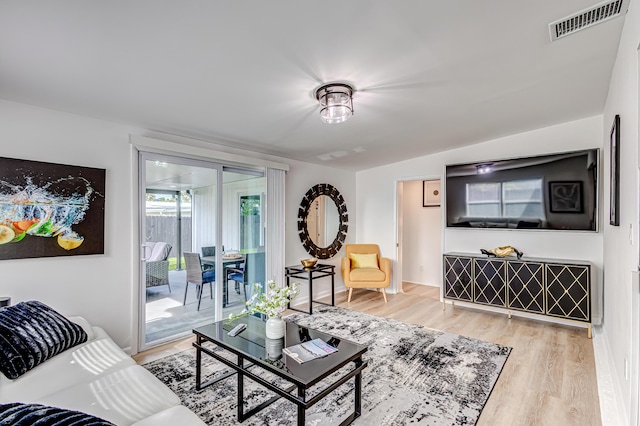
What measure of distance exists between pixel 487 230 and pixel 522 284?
93cm

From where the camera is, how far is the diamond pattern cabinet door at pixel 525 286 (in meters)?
3.90

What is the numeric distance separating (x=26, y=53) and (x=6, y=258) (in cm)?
158

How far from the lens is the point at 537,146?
4.29 m

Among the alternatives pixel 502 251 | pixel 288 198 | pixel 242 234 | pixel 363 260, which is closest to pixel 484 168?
pixel 502 251

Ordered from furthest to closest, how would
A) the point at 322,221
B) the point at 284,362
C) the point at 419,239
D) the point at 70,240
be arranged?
the point at 419,239 < the point at 322,221 < the point at 70,240 < the point at 284,362

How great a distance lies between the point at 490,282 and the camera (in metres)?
4.25

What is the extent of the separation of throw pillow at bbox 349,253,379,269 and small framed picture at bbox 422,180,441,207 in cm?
160

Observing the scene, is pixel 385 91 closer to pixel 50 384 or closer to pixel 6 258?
pixel 50 384

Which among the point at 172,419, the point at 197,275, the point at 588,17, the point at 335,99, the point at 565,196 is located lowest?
the point at 172,419

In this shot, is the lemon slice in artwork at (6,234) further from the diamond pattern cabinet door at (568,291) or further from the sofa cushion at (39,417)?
the diamond pattern cabinet door at (568,291)

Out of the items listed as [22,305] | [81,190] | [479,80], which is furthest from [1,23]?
[479,80]

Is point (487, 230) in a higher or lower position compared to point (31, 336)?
higher

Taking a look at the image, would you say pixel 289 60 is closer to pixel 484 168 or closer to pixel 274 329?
pixel 274 329

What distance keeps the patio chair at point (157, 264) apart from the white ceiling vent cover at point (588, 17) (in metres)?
3.76
